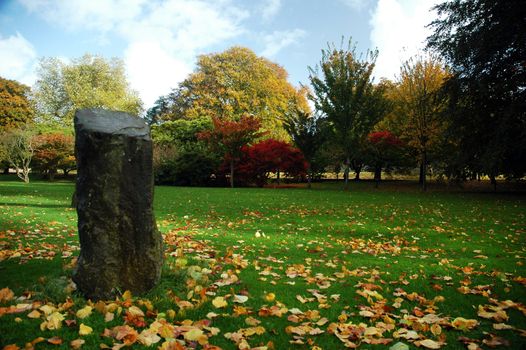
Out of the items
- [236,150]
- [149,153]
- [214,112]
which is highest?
[214,112]

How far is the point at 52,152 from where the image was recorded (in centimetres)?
3312

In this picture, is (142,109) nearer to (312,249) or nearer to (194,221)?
(194,221)

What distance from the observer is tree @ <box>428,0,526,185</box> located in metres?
16.1

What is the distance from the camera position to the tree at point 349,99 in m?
23.7

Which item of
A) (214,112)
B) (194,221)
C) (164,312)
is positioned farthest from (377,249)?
(214,112)

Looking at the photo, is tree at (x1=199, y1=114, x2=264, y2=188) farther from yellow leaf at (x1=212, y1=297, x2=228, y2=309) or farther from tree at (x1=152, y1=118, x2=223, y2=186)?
yellow leaf at (x1=212, y1=297, x2=228, y2=309)

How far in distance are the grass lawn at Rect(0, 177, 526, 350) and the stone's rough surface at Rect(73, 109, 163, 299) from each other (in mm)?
234

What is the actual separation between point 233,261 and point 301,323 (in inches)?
81.9

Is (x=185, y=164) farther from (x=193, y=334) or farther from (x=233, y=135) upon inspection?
(x=193, y=334)

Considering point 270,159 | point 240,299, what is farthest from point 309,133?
point 240,299

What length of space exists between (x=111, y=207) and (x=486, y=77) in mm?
19736

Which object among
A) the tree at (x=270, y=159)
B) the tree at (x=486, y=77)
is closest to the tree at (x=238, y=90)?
the tree at (x=270, y=159)

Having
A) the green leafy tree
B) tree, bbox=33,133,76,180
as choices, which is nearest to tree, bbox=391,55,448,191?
tree, bbox=33,133,76,180

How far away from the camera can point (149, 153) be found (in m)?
3.80
